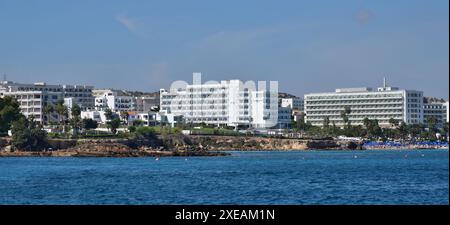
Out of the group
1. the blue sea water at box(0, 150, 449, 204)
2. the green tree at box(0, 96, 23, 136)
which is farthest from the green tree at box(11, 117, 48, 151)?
the blue sea water at box(0, 150, 449, 204)

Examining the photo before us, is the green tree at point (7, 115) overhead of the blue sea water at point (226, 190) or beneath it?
overhead

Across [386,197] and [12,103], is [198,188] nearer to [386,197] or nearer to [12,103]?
[386,197]

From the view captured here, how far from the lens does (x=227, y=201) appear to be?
48.4 meters

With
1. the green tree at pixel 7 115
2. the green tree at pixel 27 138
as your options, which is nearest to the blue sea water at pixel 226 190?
the green tree at pixel 27 138

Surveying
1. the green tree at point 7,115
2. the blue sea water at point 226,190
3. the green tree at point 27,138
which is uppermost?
the green tree at point 7,115

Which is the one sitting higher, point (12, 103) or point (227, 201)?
point (12, 103)

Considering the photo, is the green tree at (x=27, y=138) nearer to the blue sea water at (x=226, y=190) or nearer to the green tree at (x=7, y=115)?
the green tree at (x=7, y=115)

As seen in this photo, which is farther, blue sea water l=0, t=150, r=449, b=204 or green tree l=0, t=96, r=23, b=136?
green tree l=0, t=96, r=23, b=136

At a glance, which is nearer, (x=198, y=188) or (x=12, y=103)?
(x=198, y=188)

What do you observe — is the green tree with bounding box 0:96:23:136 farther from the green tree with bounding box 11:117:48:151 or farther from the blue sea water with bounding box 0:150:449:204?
the blue sea water with bounding box 0:150:449:204

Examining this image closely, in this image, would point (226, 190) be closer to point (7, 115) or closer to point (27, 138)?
point (27, 138)
